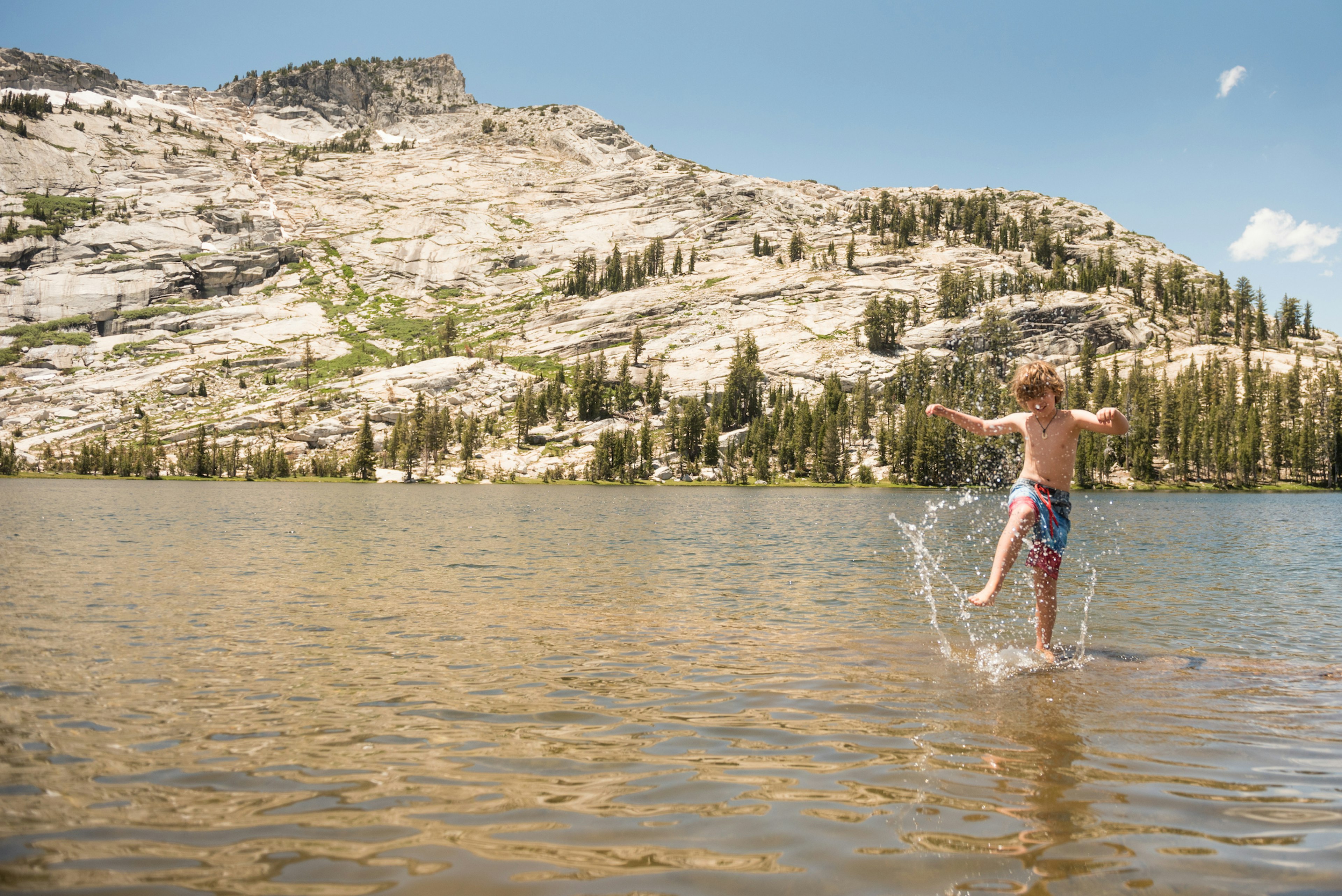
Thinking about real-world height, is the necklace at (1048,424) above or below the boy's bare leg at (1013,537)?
above

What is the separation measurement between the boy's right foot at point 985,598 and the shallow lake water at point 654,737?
126cm

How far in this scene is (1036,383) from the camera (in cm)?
1253

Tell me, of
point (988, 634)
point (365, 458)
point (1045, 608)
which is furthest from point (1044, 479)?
point (365, 458)

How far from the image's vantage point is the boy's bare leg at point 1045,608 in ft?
42.1

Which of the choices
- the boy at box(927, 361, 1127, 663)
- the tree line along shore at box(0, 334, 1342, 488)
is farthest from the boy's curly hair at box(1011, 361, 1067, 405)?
the tree line along shore at box(0, 334, 1342, 488)

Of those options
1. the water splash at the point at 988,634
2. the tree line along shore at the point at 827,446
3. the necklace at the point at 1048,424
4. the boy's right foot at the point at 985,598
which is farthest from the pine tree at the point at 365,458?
the boy's right foot at the point at 985,598

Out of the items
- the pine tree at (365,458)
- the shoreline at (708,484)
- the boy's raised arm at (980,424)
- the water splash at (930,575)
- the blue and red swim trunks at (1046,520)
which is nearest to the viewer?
the blue and red swim trunks at (1046,520)

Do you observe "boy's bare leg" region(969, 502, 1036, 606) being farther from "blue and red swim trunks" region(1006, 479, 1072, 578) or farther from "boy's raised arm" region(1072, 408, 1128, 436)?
"boy's raised arm" region(1072, 408, 1128, 436)

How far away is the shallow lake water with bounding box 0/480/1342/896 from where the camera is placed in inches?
205

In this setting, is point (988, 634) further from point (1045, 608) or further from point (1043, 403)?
point (1043, 403)

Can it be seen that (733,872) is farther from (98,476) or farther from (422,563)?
(98,476)

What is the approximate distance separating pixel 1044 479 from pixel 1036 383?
5.67 feet

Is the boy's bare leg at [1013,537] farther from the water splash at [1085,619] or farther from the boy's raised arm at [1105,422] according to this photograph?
the water splash at [1085,619]

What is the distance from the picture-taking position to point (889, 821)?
597 cm
